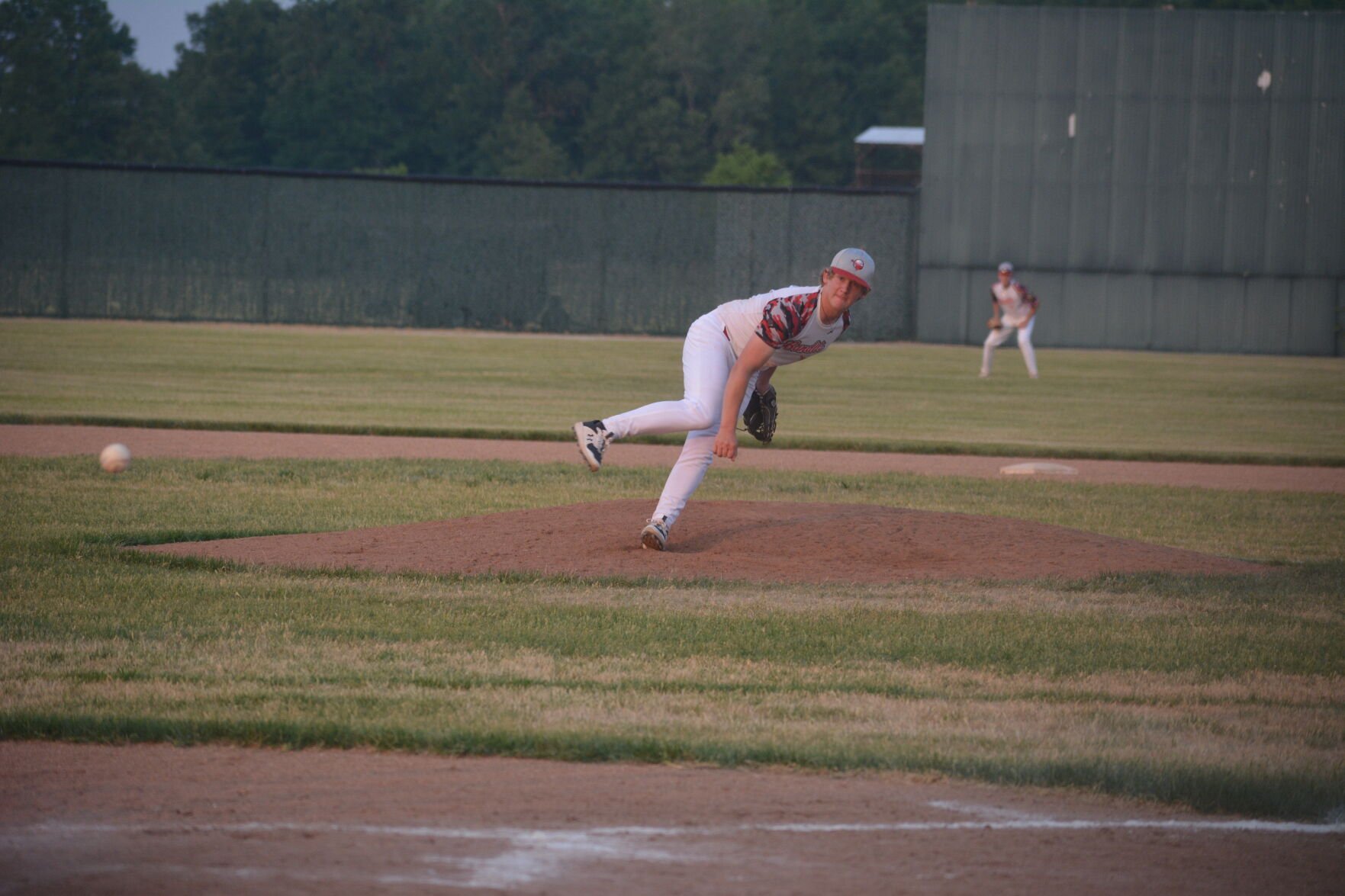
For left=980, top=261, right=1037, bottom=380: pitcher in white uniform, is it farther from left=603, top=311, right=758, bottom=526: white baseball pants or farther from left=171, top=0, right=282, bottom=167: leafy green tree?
left=171, top=0, right=282, bottom=167: leafy green tree

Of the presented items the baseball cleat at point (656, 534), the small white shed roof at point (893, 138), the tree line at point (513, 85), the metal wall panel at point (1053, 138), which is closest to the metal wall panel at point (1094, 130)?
the metal wall panel at point (1053, 138)

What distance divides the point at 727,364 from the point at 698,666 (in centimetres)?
229

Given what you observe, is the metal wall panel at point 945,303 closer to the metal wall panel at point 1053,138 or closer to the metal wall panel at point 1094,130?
the metal wall panel at point 1053,138

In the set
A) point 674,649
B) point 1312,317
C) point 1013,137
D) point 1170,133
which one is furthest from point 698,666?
point 1312,317

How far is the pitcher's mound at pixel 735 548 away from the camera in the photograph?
746 cm

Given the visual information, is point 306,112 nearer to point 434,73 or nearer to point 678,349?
point 434,73

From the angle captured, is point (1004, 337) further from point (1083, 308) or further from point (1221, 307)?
point (1221, 307)

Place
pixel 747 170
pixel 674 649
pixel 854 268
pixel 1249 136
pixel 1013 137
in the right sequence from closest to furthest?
pixel 674 649 < pixel 854 268 < pixel 1249 136 < pixel 1013 137 < pixel 747 170

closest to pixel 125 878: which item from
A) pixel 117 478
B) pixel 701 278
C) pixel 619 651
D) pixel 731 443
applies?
pixel 619 651

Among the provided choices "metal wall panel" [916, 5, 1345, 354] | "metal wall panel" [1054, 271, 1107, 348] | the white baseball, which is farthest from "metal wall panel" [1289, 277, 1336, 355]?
the white baseball

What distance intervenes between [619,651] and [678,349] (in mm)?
24759

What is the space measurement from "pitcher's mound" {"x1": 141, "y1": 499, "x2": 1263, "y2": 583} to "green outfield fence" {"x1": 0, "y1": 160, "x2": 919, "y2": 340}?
27.1 m

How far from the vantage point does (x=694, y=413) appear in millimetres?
7270

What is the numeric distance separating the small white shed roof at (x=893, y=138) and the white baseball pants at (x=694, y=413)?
4456 centimetres
